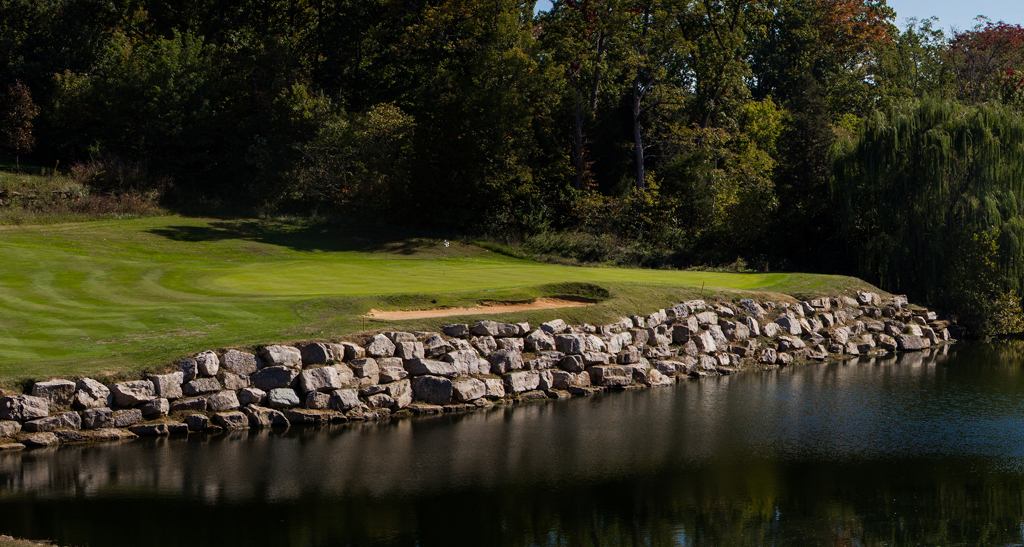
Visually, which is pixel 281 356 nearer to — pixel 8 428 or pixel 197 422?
pixel 197 422

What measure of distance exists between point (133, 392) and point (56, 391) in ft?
4.02

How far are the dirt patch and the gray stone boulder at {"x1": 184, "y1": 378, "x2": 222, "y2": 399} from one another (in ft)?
14.4

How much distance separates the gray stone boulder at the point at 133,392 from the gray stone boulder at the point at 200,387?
58 centimetres

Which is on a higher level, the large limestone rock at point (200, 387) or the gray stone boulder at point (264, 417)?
the large limestone rock at point (200, 387)

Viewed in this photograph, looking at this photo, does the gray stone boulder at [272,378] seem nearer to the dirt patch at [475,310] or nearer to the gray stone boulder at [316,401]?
the gray stone boulder at [316,401]

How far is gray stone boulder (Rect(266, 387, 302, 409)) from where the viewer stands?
1680cm

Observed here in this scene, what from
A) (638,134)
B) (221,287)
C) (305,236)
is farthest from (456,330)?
(638,134)

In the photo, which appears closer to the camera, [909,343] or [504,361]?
[504,361]

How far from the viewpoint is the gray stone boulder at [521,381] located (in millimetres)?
19562

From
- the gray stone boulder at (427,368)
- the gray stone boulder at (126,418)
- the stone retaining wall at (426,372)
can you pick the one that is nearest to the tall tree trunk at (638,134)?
the stone retaining wall at (426,372)

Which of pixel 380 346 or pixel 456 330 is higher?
pixel 456 330

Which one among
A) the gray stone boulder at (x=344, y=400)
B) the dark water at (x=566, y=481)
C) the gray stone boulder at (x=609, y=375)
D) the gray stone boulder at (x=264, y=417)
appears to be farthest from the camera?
the gray stone boulder at (x=609, y=375)

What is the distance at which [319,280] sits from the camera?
949 inches

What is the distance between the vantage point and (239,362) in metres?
16.7
